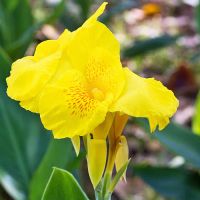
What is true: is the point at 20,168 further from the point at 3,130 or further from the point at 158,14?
the point at 158,14

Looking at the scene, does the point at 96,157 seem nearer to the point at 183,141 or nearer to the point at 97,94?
the point at 97,94

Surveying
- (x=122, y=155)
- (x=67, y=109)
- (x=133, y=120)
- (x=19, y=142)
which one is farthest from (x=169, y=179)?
(x=67, y=109)

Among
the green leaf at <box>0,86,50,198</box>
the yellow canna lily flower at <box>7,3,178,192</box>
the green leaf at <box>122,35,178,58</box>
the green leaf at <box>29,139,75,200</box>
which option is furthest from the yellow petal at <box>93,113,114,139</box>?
the green leaf at <box>122,35,178,58</box>

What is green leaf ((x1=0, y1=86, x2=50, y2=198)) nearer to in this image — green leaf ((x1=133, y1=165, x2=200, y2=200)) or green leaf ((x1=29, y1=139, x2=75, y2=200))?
green leaf ((x1=29, y1=139, x2=75, y2=200))

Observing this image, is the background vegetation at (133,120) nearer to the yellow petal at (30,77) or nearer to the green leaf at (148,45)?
the green leaf at (148,45)

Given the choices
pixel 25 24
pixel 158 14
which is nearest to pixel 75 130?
pixel 25 24
